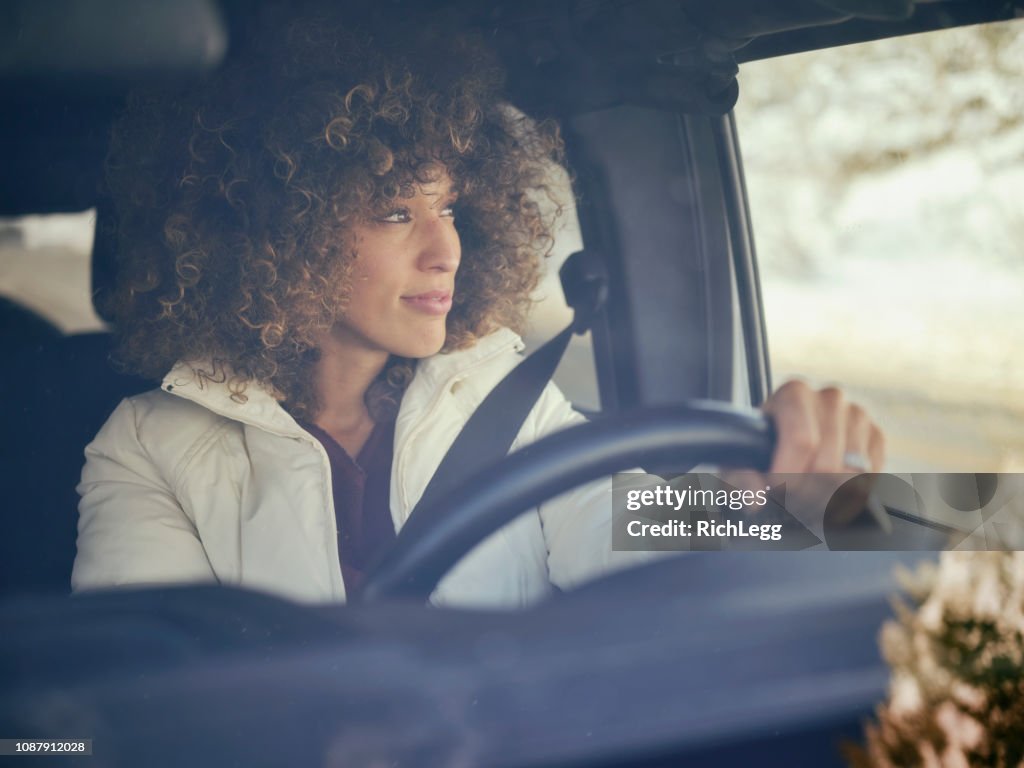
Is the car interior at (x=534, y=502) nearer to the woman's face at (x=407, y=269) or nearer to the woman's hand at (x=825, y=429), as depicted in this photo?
the woman's hand at (x=825, y=429)

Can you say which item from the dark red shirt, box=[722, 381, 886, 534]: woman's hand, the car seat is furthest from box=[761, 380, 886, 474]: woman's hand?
the car seat

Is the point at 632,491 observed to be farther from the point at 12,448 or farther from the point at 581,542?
the point at 12,448

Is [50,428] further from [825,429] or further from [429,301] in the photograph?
[825,429]

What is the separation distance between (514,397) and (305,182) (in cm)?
38

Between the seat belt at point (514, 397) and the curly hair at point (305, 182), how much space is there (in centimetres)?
6

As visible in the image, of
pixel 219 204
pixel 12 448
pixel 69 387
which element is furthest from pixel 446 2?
pixel 12 448

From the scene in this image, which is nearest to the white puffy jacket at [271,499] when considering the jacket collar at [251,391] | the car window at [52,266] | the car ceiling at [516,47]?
the jacket collar at [251,391]

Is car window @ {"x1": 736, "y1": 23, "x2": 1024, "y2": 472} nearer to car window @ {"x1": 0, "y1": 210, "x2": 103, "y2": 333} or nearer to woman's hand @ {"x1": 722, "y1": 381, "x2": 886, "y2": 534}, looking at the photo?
woman's hand @ {"x1": 722, "y1": 381, "x2": 886, "y2": 534}

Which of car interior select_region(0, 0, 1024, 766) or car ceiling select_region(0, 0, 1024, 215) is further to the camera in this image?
car ceiling select_region(0, 0, 1024, 215)

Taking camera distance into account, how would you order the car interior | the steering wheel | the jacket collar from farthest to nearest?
1. the jacket collar
2. the steering wheel
3. the car interior

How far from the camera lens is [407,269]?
1288 mm

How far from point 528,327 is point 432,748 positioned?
20.9 inches

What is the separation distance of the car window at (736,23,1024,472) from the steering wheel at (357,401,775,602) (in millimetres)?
104

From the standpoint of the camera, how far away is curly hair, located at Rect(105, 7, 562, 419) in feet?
4.15
